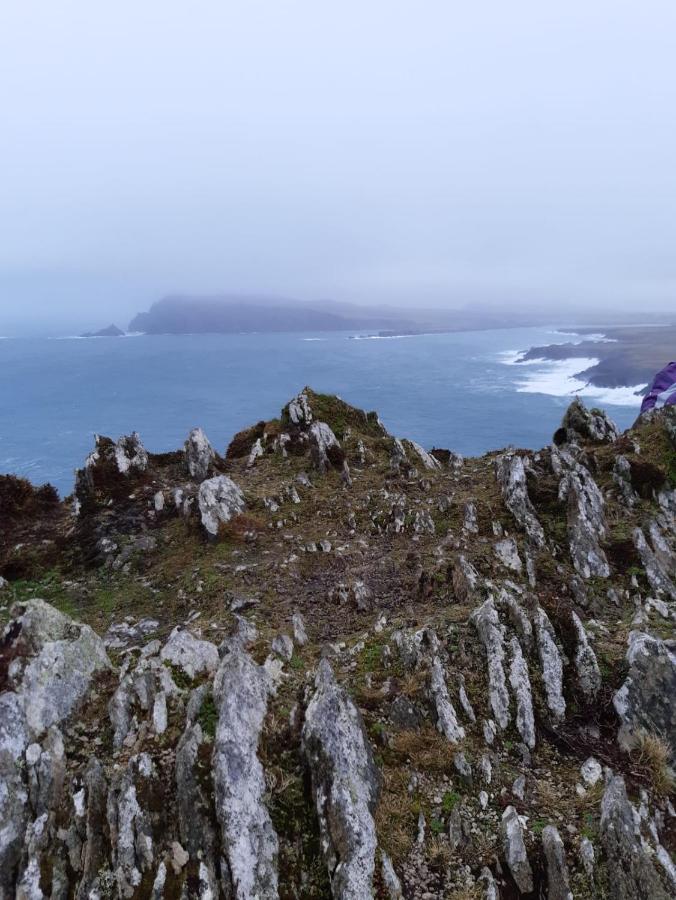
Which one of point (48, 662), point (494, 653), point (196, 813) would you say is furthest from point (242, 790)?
point (494, 653)

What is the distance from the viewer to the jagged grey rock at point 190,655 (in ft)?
36.9

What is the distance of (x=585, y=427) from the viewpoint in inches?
1210

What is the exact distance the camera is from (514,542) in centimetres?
1916

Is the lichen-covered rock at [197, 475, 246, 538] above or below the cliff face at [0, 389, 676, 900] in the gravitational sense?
above

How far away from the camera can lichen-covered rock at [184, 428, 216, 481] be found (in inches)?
1073

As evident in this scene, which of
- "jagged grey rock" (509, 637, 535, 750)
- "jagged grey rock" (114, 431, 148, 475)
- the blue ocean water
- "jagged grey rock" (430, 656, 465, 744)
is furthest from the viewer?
the blue ocean water

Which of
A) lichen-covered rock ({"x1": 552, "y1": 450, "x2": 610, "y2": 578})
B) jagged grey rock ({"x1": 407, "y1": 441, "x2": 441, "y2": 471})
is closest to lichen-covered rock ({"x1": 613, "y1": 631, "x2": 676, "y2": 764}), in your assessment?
lichen-covered rock ({"x1": 552, "y1": 450, "x2": 610, "y2": 578})

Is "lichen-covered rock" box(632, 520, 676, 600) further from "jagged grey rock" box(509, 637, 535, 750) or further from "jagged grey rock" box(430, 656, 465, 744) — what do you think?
"jagged grey rock" box(430, 656, 465, 744)

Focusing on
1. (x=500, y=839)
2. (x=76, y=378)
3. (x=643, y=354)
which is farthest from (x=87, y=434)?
(x=643, y=354)

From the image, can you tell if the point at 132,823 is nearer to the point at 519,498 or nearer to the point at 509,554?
the point at 509,554

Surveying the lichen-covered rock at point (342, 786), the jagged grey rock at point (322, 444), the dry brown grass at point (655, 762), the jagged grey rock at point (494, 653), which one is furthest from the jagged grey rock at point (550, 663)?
the jagged grey rock at point (322, 444)

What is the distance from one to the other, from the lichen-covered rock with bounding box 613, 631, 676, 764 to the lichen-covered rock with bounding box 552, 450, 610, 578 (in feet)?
22.8

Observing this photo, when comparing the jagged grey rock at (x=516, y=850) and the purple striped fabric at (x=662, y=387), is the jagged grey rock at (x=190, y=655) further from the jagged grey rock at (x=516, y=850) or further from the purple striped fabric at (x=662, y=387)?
the purple striped fabric at (x=662, y=387)

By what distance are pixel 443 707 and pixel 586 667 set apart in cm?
413
